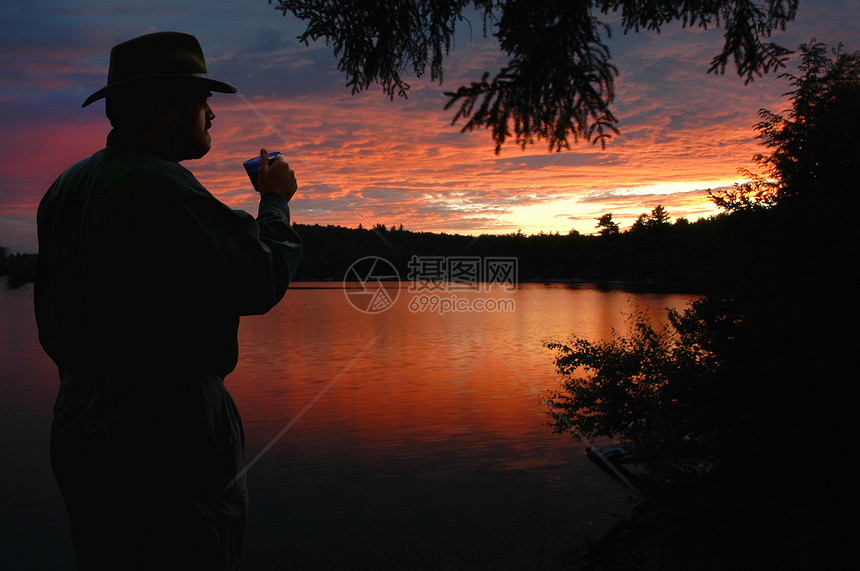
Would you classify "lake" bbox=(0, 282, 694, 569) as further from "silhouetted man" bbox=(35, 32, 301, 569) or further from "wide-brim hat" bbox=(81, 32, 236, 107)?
"wide-brim hat" bbox=(81, 32, 236, 107)

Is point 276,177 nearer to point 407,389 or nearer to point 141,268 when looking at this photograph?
point 141,268

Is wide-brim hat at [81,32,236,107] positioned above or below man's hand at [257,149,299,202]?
above

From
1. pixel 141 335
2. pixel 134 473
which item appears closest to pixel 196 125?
pixel 141 335

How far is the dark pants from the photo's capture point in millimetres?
1732

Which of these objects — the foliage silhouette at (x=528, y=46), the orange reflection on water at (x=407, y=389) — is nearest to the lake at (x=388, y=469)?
the orange reflection on water at (x=407, y=389)

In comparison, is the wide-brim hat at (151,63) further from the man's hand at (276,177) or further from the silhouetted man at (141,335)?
the man's hand at (276,177)

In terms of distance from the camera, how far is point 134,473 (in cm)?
174

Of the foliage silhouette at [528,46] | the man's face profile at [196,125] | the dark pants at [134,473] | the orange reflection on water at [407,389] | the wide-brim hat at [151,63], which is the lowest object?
the orange reflection on water at [407,389]

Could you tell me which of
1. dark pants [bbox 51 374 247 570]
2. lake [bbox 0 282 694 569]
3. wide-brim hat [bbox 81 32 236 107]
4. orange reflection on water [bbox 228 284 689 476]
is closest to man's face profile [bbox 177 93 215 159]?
wide-brim hat [bbox 81 32 236 107]

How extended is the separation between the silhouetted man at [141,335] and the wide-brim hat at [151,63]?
13 millimetres

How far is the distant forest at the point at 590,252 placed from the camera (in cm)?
657

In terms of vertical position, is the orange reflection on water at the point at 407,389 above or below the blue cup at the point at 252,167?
below

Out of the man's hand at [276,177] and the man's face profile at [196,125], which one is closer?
the man's face profile at [196,125]

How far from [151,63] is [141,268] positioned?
0.70 m
